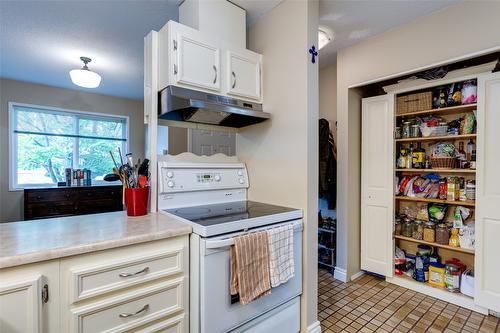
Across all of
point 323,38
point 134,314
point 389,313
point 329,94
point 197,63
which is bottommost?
point 389,313

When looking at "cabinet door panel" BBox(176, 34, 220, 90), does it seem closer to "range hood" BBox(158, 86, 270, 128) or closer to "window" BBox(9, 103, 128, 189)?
"range hood" BBox(158, 86, 270, 128)

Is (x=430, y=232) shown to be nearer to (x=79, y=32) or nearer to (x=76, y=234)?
(x=76, y=234)

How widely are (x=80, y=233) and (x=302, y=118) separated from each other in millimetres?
1395

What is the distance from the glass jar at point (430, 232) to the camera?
227cm

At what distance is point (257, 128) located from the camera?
202 cm

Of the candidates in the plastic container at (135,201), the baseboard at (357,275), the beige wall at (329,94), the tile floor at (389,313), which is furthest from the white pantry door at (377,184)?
the plastic container at (135,201)

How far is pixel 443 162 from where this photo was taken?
2.21 m

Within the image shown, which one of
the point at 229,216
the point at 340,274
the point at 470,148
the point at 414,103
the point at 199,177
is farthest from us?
the point at 340,274

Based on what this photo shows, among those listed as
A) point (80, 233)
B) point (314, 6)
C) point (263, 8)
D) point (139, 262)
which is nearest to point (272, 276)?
point (139, 262)

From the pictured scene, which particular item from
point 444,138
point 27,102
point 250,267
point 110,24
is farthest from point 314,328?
point 27,102

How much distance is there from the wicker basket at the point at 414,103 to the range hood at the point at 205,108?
1.47m

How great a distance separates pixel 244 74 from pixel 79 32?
174cm

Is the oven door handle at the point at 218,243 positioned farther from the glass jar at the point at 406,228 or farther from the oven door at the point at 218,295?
the glass jar at the point at 406,228

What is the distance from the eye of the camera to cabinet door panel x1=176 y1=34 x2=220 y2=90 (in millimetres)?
1580
